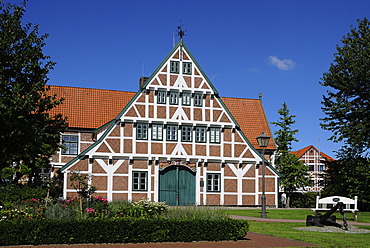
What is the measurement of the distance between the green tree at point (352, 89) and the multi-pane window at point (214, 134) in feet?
26.0

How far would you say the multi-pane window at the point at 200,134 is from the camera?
35344 mm

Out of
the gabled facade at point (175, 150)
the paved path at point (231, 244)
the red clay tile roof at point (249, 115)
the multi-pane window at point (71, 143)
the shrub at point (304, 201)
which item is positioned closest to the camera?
the paved path at point (231, 244)

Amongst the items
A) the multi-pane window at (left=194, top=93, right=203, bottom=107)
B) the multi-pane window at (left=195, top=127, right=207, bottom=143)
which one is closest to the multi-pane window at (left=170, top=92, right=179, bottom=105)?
the multi-pane window at (left=194, top=93, right=203, bottom=107)

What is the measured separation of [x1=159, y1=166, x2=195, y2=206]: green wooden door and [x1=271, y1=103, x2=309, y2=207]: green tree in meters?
14.4

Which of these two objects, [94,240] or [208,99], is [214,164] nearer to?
[208,99]

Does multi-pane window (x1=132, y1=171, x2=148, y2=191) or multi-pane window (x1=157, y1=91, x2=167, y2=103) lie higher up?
multi-pane window (x1=157, y1=91, x2=167, y2=103)

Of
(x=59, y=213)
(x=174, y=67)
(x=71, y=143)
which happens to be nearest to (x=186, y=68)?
(x=174, y=67)

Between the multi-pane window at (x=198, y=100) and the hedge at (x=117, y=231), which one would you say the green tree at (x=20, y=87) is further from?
the multi-pane window at (x=198, y=100)

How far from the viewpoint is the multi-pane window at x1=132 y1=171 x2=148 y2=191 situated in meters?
33.7

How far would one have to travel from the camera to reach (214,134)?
35.8m

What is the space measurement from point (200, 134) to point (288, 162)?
598 inches

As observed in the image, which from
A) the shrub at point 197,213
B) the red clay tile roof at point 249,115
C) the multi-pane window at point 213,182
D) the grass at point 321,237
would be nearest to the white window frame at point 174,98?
the multi-pane window at point 213,182

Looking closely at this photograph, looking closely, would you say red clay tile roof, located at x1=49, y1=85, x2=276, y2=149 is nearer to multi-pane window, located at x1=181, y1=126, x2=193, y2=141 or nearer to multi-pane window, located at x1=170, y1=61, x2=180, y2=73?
multi-pane window, located at x1=181, y1=126, x2=193, y2=141

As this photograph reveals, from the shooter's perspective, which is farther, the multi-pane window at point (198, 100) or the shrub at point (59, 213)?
the multi-pane window at point (198, 100)
